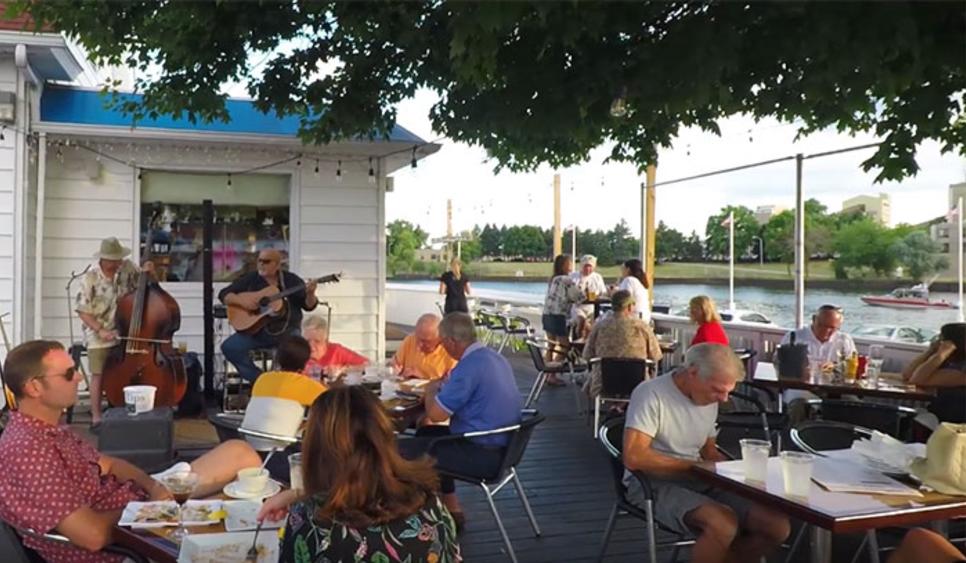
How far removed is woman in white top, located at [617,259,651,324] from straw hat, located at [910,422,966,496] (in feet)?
19.3

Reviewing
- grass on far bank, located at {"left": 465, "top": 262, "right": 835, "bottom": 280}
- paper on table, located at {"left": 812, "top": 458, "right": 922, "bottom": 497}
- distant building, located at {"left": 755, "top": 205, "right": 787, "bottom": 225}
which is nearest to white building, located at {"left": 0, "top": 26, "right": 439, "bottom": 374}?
grass on far bank, located at {"left": 465, "top": 262, "right": 835, "bottom": 280}

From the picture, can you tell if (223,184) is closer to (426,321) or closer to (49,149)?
(49,149)

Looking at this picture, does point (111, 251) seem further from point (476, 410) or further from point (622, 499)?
point (622, 499)

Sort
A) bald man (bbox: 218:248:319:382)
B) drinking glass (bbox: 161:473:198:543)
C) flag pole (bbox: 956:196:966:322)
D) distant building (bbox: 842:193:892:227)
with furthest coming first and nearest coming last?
distant building (bbox: 842:193:892:227) < flag pole (bbox: 956:196:966:322) < bald man (bbox: 218:248:319:382) < drinking glass (bbox: 161:473:198:543)

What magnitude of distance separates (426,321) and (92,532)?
3.27m

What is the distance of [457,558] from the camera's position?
6.79 ft

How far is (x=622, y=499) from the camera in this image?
11.9 ft

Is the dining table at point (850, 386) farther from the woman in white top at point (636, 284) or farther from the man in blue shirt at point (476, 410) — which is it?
the woman in white top at point (636, 284)

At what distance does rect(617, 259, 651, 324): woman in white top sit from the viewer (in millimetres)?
8781

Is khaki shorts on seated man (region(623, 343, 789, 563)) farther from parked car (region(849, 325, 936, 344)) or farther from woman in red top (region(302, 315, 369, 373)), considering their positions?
parked car (region(849, 325, 936, 344))

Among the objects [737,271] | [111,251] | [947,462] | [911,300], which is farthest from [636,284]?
[737,271]

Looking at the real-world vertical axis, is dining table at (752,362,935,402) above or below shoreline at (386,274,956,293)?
below

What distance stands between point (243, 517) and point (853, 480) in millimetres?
Result: 2124

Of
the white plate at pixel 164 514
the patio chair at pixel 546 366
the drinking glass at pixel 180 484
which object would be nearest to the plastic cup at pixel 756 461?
the white plate at pixel 164 514
